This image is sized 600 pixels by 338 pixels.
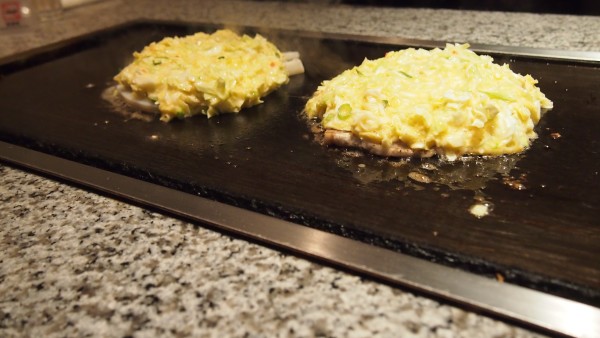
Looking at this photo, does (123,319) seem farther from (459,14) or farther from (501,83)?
(459,14)

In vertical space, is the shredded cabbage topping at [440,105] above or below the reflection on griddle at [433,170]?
above

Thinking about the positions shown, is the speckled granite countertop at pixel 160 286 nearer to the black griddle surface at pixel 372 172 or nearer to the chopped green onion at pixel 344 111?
the black griddle surface at pixel 372 172

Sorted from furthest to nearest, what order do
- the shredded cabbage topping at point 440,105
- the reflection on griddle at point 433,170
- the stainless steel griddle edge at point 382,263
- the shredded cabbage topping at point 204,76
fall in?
the shredded cabbage topping at point 204,76, the shredded cabbage topping at point 440,105, the reflection on griddle at point 433,170, the stainless steel griddle edge at point 382,263

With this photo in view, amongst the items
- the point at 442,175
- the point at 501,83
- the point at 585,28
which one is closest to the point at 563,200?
the point at 442,175

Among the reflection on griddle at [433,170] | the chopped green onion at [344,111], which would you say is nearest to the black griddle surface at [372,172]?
the reflection on griddle at [433,170]

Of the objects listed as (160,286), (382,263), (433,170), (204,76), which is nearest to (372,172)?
(433,170)

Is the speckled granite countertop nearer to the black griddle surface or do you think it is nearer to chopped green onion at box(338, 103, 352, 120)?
the black griddle surface

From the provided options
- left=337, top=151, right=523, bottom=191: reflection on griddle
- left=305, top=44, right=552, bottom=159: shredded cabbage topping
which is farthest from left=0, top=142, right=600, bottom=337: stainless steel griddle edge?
→ left=305, top=44, right=552, bottom=159: shredded cabbage topping
